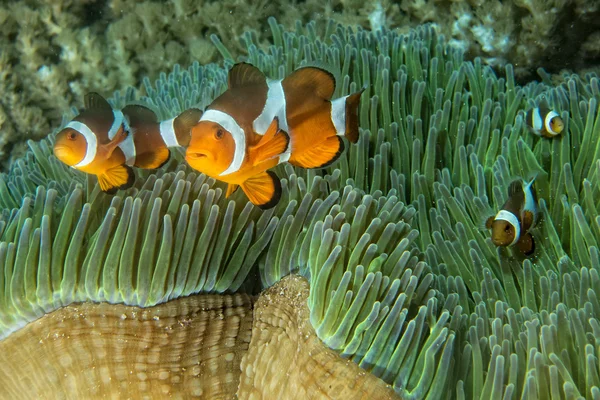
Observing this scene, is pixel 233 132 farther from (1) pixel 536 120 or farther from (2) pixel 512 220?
(1) pixel 536 120

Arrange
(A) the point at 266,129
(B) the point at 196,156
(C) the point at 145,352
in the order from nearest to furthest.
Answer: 1. (B) the point at 196,156
2. (A) the point at 266,129
3. (C) the point at 145,352

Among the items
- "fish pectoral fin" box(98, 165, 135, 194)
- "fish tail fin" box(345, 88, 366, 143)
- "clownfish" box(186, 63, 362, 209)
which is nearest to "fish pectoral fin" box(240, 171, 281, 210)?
"clownfish" box(186, 63, 362, 209)

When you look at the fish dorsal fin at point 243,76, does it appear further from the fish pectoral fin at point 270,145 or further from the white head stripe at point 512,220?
the white head stripe at point 512,220

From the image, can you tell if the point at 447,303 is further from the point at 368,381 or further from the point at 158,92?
the point at 158,92

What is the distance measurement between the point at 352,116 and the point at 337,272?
522mm

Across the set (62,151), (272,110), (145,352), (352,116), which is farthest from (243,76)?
(145,352)

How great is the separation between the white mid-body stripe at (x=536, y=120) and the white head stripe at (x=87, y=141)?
1.76 metres

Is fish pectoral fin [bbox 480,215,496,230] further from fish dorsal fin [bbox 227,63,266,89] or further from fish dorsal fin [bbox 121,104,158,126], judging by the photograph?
fish dorsal fin [bbox 121,104,158,126]

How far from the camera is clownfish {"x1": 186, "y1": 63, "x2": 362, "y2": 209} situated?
1.38m

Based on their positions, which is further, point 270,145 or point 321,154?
point 321,154

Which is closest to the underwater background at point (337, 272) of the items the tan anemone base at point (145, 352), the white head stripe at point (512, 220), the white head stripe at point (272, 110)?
the tan anemone base at point (145, 352)

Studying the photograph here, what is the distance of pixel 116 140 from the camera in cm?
175

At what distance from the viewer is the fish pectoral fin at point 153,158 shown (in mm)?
1811

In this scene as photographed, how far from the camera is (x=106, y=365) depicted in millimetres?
1606
